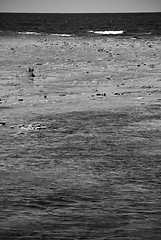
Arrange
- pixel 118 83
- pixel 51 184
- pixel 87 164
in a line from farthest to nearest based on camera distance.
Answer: pixel 118 83 < pixel 87 164 < pixel 51 184

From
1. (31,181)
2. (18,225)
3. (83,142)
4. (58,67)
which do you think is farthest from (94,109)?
(58,67)

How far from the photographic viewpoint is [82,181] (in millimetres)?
10508

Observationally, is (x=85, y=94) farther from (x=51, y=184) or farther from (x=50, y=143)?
(x=51, y=184)

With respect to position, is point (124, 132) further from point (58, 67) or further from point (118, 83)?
point (58, 67)

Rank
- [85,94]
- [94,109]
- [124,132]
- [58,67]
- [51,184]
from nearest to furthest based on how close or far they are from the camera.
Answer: [51,184] < [124,132] < [94,109] < [85,94] < [58,67]

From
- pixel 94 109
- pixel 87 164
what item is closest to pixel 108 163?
pixel 87 164

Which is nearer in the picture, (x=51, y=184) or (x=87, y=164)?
(x=51, y=184)

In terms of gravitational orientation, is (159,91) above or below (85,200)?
above

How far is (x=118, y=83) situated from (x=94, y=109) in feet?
24.0

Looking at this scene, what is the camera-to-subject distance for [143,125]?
15453 millimetres

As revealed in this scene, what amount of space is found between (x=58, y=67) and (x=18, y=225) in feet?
82.6

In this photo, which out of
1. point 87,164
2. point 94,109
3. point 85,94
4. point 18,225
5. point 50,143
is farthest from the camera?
point 85,94

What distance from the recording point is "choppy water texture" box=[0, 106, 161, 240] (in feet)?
27.5

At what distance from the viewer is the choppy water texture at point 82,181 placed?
27.5 ft
